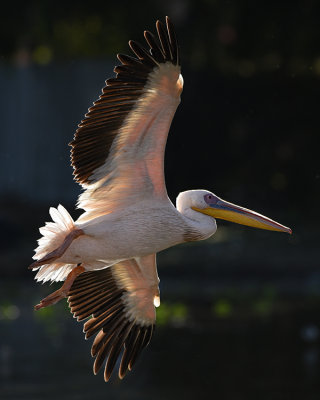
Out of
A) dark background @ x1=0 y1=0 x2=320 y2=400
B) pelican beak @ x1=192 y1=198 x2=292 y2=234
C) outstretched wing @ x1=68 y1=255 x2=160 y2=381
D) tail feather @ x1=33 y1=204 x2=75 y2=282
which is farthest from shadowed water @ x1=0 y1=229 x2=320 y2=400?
pelican beak @ x1=192 y1=198 x2=292 y2=234

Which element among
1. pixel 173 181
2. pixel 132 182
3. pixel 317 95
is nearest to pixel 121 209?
pixel 132 182

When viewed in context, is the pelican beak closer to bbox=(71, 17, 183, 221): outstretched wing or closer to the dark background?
bbox=(71, 17, 183, 221): outstretched wing

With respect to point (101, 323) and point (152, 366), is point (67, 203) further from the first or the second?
point (101, 323)

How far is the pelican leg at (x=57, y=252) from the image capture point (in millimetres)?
6078

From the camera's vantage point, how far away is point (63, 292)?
6293 millimetres

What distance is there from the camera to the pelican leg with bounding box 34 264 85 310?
6.15 metres

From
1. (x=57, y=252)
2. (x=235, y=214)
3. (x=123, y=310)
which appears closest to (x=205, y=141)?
(x=123, y=310)

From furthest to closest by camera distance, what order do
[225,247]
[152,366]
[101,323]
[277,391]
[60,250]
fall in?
[225,247], [152,366], [277,391], [101,323], [60,250]

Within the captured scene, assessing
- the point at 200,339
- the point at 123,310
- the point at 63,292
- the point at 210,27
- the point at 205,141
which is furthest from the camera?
the point at 210,27

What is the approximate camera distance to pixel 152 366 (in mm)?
9672

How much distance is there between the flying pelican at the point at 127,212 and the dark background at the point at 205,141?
3859 millimetres

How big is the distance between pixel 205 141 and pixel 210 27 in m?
1.73

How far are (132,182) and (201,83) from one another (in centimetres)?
886

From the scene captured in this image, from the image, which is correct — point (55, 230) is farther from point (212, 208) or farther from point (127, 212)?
point (212, 208)
